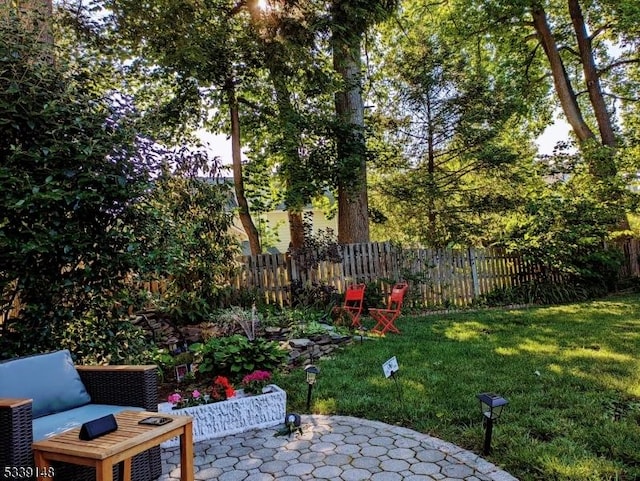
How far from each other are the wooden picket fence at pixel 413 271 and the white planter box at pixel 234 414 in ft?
10.6

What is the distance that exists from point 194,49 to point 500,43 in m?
9.78

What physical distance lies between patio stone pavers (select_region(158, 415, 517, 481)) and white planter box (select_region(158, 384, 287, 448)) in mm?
62

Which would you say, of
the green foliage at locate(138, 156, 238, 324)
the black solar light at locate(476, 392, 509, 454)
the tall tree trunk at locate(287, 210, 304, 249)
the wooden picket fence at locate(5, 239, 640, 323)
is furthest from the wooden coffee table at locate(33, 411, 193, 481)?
the tall tree trunk at locate(287, 210, 304, 249)

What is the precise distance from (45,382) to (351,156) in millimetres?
6010

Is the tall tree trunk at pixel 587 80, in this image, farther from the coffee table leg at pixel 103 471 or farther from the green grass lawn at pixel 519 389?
the coffee table leg at pixel 103 471

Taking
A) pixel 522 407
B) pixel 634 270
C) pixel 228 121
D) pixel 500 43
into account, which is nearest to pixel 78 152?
pixel 522 407

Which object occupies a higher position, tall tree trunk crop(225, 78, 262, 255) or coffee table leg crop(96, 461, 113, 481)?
tall tree trunk crop(225, 78, 262, 255)

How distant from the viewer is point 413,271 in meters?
→ 8.18

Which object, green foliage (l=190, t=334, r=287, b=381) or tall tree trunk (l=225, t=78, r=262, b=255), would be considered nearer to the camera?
green foliage (l=190, t=334, r=287, b=381)

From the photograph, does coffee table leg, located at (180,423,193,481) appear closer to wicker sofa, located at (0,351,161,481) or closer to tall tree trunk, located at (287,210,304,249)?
wicker sofa, located at (0,351,161,481)

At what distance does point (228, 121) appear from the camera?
848cm

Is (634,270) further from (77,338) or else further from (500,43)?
(77,338)

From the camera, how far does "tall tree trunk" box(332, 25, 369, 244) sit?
760 cm

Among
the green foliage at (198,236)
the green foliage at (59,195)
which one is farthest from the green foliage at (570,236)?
the green foliage at (59,195)
